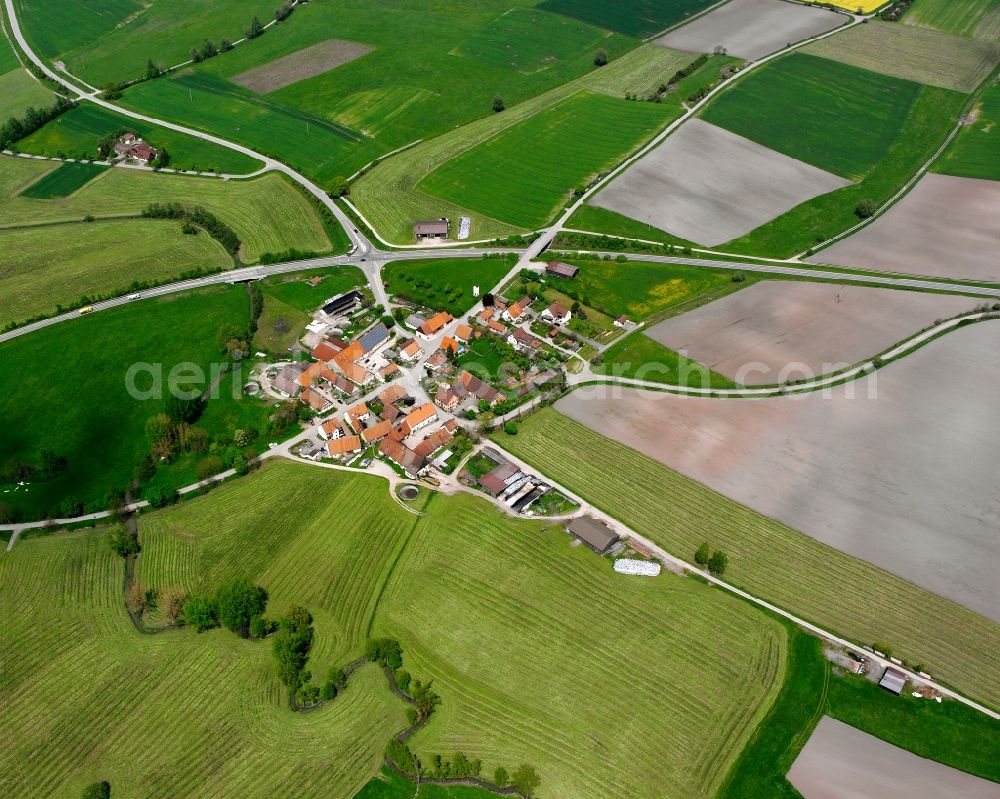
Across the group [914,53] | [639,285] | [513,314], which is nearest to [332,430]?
[513,314]

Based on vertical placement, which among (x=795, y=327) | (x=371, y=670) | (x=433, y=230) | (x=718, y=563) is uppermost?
(x=433, y=230)

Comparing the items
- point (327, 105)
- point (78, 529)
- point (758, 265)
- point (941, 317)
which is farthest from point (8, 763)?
point (327, 105)

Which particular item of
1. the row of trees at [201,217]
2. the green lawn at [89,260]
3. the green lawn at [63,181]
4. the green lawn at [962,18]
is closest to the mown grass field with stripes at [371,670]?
the green lawn at [89,260]

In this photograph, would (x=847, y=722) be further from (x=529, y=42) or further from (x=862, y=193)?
(x=529, y=42)

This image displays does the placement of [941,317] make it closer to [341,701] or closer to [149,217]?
[341,701]

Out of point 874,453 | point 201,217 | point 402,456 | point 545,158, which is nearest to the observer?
point 874,453

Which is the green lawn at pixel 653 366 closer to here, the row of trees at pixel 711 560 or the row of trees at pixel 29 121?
the row of trees at pixel 711 560

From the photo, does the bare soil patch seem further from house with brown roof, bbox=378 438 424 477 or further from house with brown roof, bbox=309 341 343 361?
house with brown roof, bbox=378 438 424 477

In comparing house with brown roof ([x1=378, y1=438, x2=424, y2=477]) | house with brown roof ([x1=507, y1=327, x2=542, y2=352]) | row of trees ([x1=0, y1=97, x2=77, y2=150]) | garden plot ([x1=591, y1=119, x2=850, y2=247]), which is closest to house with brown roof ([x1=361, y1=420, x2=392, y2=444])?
house with brown roof ([x1=378, y1=438, x2=424, y2=477])
